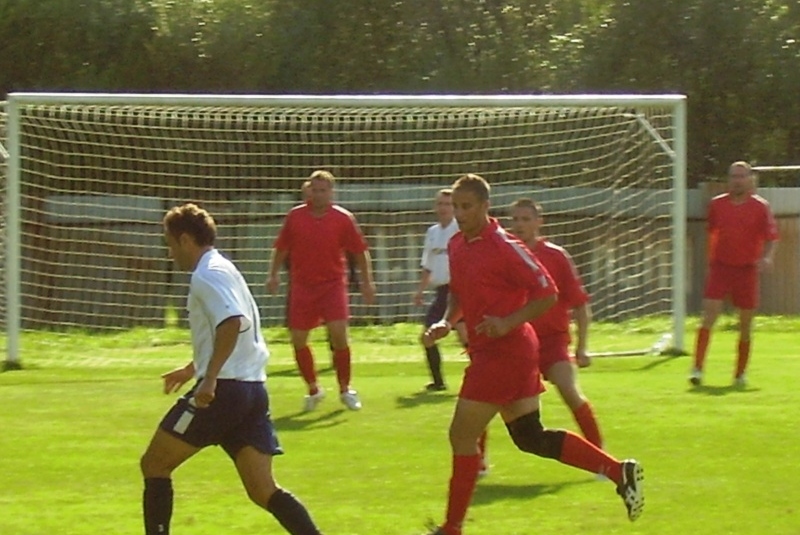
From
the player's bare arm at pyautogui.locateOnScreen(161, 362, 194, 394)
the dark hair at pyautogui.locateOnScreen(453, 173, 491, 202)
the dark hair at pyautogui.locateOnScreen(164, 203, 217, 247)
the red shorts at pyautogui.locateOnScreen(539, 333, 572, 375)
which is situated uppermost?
the dark hair at pyautogui.locateOnScreen(453, 173, 491, 202)

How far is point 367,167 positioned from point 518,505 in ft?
34.4

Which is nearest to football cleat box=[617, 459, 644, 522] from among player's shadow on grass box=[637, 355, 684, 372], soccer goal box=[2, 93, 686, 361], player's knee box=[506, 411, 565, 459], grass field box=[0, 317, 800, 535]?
grass field box=[0, 317, 800, 535]

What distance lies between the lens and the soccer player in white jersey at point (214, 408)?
6.95 metres

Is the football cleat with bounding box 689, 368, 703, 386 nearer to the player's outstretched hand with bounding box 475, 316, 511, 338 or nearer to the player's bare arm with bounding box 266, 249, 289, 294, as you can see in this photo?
the player's bare arm with bounding box 266, 249, 289, 294

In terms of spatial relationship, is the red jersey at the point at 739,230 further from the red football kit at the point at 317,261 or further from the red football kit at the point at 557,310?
the red football kit at the point at 557,310

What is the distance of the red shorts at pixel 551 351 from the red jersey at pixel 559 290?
0.10 ft

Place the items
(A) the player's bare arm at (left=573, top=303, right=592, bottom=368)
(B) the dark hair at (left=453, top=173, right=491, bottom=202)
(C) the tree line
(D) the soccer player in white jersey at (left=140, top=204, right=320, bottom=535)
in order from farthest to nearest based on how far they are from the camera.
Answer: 1. (C) the tree line
2. (A) the player's bare arm at (left=573, top=303, right=592, bottom=368)
3. (B) the dark hair at (left=453, top=173, right=491, bottom=202)
4. (D) the soccer player in white jersey at (left=140, top=204, right=320, bottom=535)

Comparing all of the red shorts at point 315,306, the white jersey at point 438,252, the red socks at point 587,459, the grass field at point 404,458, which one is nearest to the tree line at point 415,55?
the grass field at point 404,458

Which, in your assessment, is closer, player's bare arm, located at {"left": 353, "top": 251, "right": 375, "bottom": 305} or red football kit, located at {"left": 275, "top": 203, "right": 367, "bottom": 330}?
red football kit, located at {"left": 275, "top": 203, "right": 367, "bottom": 330}

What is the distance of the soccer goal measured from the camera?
17469 millimetres

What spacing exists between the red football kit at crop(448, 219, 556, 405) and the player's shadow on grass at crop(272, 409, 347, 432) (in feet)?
14.2

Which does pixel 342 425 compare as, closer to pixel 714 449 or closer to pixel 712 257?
pixel 714 449

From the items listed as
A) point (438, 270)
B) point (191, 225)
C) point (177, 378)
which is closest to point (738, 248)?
point (438, 270)

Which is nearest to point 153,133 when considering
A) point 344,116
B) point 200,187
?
point 200,187
